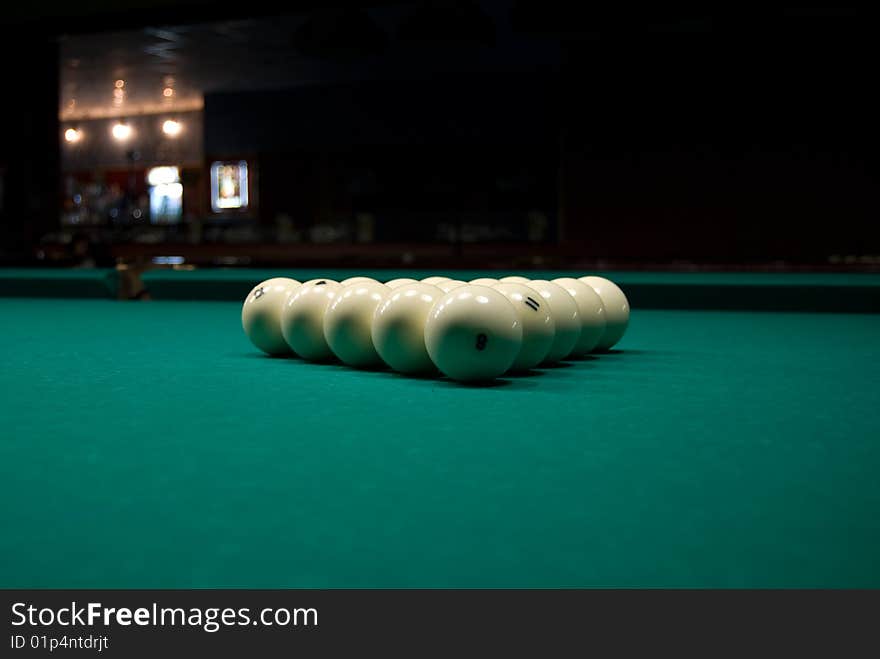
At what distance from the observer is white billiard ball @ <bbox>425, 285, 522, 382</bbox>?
259cm

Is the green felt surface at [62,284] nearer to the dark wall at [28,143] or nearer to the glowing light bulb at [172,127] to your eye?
A: the dark wall at [28,143]

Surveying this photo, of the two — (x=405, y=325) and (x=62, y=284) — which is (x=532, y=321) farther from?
(x=62, y=284)

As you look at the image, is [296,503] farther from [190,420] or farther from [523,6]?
[523,6]

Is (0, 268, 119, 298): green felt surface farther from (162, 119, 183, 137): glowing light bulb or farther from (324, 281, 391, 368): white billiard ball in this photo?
(162, 119, 183, 137): glowing light bulb

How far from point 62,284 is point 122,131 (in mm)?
12722

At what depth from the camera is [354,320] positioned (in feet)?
9.74

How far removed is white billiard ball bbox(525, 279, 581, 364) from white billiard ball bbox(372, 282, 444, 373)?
40 centimetres

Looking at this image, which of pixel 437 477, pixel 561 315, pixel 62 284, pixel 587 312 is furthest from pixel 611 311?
pixel 62 284

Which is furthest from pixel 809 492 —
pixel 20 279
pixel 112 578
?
pixel 20 279

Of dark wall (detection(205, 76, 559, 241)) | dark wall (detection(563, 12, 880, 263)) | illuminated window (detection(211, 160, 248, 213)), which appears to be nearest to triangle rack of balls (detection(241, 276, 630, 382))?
dark wall (detection(563, 12, 880, 263))

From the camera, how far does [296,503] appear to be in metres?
1.43

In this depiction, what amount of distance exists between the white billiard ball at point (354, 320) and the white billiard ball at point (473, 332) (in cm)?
34

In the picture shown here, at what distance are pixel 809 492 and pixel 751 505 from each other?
0.13 m

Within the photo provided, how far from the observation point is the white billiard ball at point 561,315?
9.95ft
